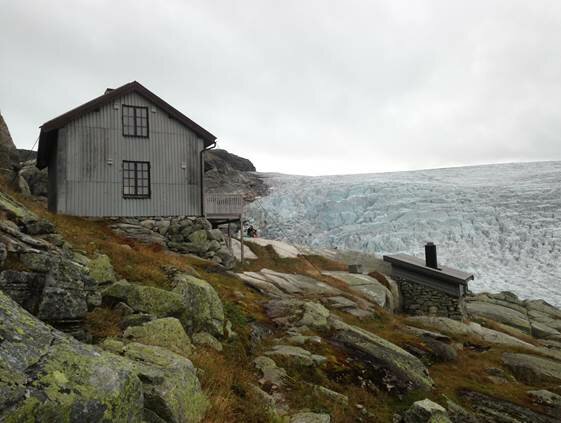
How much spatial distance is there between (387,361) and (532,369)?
8209 mm

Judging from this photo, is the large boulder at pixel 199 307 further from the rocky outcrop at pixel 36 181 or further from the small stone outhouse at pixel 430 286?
the rocky outcrop at pixel 36 181

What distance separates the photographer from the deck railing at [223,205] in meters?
27.9

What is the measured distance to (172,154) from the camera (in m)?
26.0

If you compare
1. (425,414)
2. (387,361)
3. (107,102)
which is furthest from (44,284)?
(107,102)

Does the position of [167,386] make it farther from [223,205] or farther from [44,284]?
[223,205]

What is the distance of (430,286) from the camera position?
2886 cm

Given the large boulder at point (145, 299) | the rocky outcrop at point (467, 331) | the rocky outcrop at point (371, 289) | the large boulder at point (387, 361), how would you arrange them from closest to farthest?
1. the large boulder at point (145, 299)
2. the large boulder at point (387, 361)
3. the rocky outcrop at point (467, 331)
4. the rocky outcrop at point (371, 289)

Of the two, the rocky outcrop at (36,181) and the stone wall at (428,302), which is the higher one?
the rocky outcrop at (36,181)

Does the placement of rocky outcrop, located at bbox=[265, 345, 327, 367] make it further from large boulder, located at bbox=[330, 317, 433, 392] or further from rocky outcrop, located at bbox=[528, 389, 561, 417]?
rocky outcrop, located at bbox=[528, 389, 561, 417]

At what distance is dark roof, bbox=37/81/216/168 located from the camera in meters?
23.3

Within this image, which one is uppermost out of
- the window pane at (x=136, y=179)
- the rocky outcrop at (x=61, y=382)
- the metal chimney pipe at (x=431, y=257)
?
the window pane at (x=136, y=179)

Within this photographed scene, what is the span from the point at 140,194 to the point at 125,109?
5.28 m

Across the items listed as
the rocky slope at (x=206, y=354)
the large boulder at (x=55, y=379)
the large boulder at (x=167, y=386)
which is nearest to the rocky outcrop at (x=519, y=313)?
the rocky slope at (x=206, y=354)

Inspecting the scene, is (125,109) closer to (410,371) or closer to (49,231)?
(49,231)
